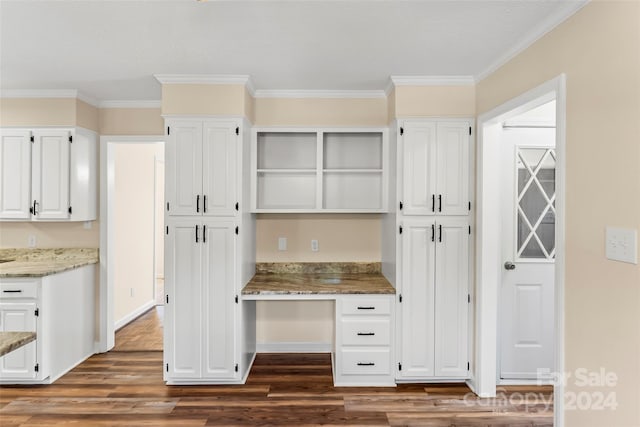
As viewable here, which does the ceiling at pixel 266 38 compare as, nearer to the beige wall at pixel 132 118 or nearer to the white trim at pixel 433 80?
the white trim at pixel 433 80

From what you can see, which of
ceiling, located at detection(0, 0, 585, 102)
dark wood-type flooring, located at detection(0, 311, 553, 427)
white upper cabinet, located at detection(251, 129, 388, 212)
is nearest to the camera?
ceiling, located at detection(0, 0, 585, 102)

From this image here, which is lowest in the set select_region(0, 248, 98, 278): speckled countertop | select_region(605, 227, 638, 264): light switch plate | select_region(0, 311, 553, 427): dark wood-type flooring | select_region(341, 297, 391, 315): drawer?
select_region(0, 311, 553, 427): dark wood-type flooring

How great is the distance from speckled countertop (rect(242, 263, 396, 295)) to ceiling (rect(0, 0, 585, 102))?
67.2 inches

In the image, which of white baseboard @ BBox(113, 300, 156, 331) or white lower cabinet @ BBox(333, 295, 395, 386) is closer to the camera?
white lower cabinet @ BBox(333, 295, 395, 386)

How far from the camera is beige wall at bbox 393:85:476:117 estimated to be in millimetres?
2986

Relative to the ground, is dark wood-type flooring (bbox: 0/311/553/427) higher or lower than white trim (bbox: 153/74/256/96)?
lower

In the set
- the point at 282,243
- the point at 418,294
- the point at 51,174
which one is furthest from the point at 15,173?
the point at 418,294

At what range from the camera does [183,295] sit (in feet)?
9.70

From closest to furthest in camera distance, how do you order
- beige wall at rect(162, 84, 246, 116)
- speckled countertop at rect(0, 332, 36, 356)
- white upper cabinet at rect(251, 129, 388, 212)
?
speckled countertop at rect(0, 332, 36, 356), beige wall at rect(162, 84, 246, 116), white upper cabinet at rect(251, 129, 388, 212)

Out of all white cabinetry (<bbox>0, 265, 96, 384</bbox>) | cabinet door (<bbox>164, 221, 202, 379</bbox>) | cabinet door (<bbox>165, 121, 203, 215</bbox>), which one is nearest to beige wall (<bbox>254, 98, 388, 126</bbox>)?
cabinet door (<bbox>165, 121, 203, 215</bbox>)

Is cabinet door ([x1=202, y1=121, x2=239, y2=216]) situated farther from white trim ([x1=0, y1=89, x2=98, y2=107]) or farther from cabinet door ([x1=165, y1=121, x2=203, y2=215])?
white trim ([x1=0, y1=89, x2=98, y2=107])

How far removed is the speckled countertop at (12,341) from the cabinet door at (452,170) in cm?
266

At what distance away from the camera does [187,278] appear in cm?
296

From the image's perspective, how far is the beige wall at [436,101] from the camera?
299cm
